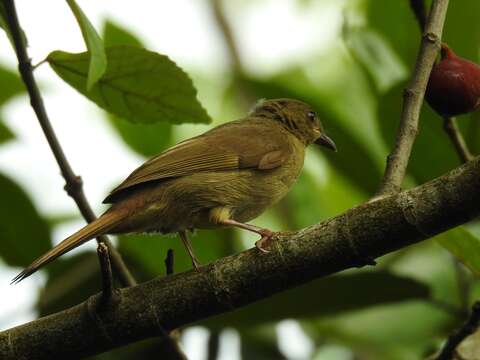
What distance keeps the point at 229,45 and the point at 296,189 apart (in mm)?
2392

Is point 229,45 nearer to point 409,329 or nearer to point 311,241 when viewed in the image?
point 409,329

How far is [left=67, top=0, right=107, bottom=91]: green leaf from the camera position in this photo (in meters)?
Answer: 2.78

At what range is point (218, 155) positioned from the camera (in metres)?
4.99

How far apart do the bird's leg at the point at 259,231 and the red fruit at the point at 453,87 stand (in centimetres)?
82

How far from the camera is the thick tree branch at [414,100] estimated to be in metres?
3.25

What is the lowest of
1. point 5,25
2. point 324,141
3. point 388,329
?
point 388,329

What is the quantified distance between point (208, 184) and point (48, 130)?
1595 mm

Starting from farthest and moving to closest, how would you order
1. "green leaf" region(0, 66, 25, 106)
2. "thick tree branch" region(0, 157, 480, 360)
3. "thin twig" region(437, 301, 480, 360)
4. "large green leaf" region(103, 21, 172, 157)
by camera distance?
"large green leaf" region(103, 21, 172, 157) < "green leaf" region(0, 66, 25, 106) < "thin twig" region(437, 301, 480, 360) < "thick tree branch" region(0, 157, 480, 360)

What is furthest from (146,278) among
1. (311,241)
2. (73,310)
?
(311,241)

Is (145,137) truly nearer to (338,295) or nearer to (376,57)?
(376,57)

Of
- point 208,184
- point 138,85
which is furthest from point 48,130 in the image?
point 208,184

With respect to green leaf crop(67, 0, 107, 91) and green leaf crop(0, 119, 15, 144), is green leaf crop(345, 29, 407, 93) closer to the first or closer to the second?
green leaf crop(0, 119, 15, 144)

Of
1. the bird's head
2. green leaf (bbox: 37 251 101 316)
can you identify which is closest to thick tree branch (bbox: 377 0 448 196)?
green leaf (bbox: 37 251 101 316)

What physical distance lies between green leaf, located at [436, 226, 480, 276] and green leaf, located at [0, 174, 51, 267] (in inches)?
79.7
